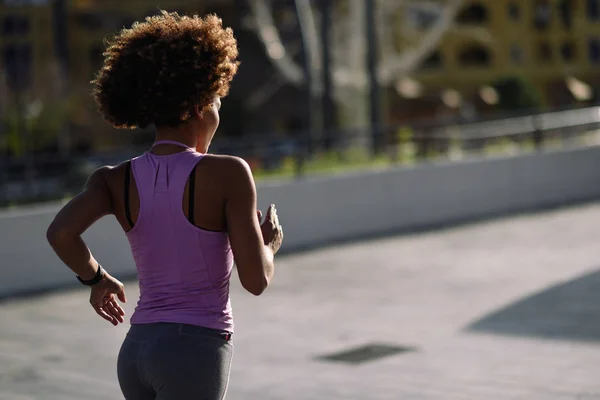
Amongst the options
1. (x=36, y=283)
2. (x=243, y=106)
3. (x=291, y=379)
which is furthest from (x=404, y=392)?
(x=243, y=106)

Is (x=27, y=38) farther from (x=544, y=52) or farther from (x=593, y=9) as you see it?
(x=593, y=9)

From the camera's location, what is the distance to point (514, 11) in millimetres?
65438

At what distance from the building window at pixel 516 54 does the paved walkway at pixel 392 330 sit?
5294cm

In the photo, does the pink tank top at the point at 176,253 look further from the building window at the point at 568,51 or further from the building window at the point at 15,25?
the building window at the point at 568,51

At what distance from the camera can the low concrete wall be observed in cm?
1143

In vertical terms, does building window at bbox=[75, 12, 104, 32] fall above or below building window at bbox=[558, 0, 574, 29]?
above

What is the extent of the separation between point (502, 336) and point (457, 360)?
2.75ft

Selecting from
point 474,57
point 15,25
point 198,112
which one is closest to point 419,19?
point 474,57

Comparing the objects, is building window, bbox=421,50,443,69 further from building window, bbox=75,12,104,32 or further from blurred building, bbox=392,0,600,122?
building window, bbox=75,12,104,32

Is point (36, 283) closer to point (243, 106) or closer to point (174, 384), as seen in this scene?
point (174, 384)

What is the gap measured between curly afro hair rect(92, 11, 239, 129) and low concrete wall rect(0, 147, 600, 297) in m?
8.58

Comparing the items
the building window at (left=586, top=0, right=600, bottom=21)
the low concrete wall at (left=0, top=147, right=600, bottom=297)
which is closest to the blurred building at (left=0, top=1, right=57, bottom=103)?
the building window at (left=586, top=0, right=600, bottom=21)

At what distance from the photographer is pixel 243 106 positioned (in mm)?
56000

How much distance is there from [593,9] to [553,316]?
63.7 m
